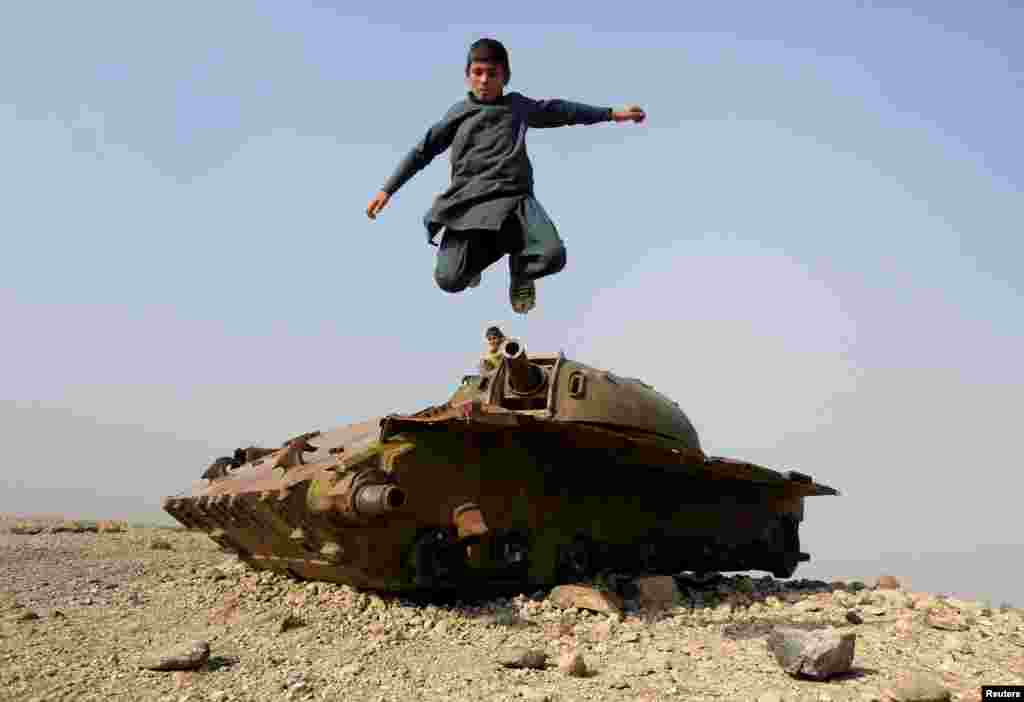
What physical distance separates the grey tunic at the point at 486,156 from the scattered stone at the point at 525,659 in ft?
8.86

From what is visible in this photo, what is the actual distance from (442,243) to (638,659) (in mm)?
3070

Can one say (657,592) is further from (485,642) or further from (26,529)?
(26,529)

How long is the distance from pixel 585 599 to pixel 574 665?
5.93 feet

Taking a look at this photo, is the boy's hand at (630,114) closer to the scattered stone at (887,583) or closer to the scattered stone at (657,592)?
the scattered stone at (657,592)

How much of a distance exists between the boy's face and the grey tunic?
0.19 feet

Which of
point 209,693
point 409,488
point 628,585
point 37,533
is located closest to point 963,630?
point 628,585

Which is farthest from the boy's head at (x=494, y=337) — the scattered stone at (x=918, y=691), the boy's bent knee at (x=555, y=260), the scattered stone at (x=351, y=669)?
the scattered stone at (x=918, y=691)

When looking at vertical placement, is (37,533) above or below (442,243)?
below

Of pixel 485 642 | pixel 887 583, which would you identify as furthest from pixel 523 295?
pixel 887 583

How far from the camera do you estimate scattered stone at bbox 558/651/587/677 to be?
543 cm

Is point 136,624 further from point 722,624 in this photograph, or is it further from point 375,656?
point 722,624

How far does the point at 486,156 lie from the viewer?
20.0ft

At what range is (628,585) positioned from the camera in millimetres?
8141

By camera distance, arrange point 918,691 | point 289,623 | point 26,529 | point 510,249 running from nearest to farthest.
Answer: point 918,691 → point 510,249 → point 289,623 → point 26,529
